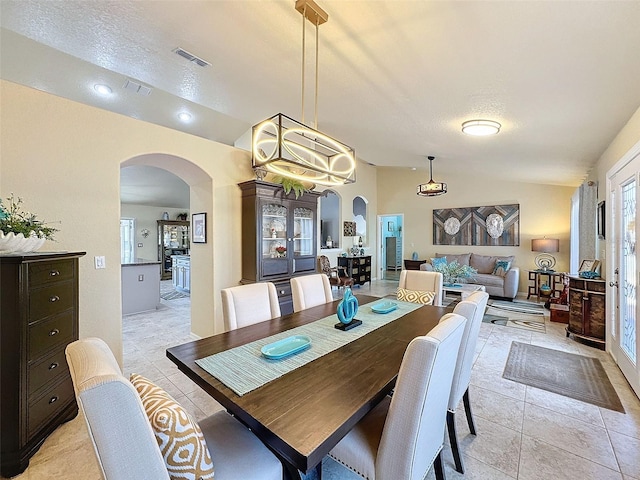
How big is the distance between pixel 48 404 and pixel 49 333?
0.47 meters

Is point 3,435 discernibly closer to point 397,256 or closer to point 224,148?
point 224,148

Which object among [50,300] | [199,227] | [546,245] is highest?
[199,227]

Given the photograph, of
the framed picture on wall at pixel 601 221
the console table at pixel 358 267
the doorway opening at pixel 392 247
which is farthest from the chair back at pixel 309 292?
the doorway opening at pixel 392 247

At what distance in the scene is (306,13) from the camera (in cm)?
166

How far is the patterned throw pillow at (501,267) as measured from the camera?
247 inches

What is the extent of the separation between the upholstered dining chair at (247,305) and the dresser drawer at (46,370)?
1157mm

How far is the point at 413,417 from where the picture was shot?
1062 millimetres

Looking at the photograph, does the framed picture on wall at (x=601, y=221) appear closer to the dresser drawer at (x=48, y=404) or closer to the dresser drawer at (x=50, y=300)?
the dresser drawer at (x=50, y=300)

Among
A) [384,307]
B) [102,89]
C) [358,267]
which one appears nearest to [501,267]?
[358,267]

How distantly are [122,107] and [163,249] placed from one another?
19.5ft

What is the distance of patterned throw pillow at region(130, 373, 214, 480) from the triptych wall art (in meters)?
7.58

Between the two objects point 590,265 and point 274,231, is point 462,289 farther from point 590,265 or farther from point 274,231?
point 274,231

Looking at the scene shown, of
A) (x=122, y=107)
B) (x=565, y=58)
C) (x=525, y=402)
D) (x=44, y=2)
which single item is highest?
(x=122, y=107)

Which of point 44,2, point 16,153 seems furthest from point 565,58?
point 16,153
